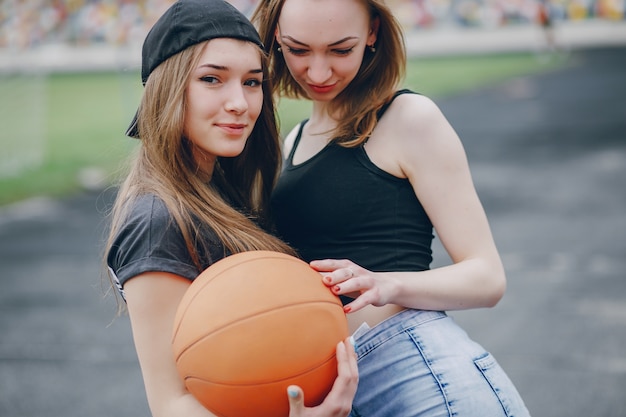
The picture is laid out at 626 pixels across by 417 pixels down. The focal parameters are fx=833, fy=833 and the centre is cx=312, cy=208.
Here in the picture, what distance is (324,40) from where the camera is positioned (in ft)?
8.58

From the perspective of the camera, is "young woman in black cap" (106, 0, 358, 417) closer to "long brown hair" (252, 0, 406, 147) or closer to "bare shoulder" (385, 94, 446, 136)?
"long brown hair" (252, 0, 406, 147)

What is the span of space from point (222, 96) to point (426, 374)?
1.00m

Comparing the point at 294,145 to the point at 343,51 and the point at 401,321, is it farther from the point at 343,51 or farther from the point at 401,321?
the point at 401,321

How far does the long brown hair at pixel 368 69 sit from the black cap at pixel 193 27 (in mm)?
337

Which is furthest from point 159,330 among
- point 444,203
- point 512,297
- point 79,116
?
point 79,116

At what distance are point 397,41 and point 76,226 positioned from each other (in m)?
7.51

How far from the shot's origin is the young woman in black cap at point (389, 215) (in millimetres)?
2441

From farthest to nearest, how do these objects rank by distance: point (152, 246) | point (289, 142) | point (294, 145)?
point (289, 142) → point (294, 145) → point (152, 246)

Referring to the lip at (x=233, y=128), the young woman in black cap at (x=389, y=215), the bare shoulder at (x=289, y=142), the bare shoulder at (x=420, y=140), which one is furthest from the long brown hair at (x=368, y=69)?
the lip at (x=233, y=128)

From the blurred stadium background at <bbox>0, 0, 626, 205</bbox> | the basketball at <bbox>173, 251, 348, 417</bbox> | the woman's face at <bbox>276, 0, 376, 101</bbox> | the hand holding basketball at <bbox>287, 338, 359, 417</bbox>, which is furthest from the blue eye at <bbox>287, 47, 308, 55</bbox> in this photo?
the blurred stadium background at <bbox>0, 0, 626, 205</bbox>

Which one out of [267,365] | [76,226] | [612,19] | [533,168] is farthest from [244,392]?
[612,19]

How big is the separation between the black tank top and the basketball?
1.57 feet

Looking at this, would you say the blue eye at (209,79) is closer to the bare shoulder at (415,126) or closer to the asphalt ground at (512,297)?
the bare shoulder at (415,126)

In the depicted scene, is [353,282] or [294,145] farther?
[294,145]
